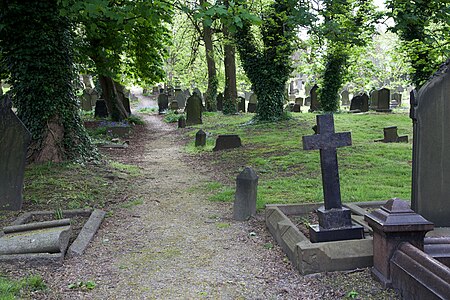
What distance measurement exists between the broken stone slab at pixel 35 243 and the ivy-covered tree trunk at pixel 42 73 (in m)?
4.75

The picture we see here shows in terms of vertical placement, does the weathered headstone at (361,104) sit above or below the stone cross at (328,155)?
above

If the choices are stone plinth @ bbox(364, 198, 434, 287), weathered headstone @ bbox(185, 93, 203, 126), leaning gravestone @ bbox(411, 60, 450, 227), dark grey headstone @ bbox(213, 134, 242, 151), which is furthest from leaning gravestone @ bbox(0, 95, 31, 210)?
weathered headstone @ bbox(185, 93, 203, 126)

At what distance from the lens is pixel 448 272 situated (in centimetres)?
319

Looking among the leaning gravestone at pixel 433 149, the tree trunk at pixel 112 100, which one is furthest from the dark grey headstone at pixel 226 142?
the tree trunk at pixel 112 100

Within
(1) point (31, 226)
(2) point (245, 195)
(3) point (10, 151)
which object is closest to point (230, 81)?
(2) point (245, 195)

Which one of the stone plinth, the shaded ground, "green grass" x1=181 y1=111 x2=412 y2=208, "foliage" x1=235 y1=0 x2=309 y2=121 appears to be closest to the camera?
the stone plinth

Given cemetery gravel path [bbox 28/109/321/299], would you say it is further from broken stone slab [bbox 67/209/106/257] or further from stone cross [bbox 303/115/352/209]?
stone cross [bbox 303/115/352/209]

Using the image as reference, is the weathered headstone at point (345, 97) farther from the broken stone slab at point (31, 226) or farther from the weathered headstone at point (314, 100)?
the broken stone slab at point (31, 226)

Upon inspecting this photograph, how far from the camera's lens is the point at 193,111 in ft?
66.2

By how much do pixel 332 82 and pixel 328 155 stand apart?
18.3 metres

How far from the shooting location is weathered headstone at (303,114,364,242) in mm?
4859

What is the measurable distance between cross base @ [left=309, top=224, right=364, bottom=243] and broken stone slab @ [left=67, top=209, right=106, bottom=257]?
9.21 feet

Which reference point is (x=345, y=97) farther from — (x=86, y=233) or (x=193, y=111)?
(x=86, y=233)

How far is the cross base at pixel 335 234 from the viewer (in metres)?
4.80
